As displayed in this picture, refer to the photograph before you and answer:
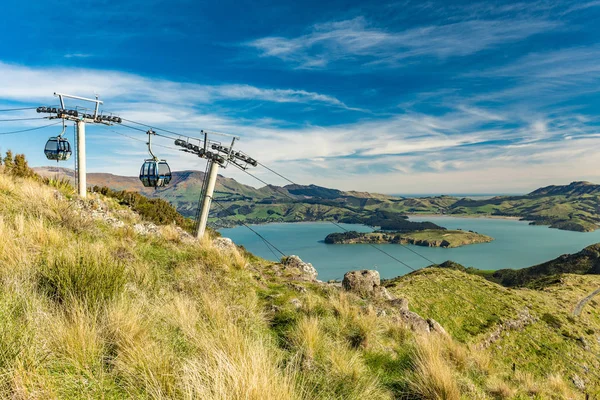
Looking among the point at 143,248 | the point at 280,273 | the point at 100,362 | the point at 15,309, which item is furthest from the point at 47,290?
the point at 280,273

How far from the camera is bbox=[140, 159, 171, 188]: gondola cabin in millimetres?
16812

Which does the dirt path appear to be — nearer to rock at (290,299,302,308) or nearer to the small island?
rock at (290,299,302,308)

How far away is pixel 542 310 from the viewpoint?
29.3 meters

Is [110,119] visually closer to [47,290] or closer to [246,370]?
Result: [47,290]

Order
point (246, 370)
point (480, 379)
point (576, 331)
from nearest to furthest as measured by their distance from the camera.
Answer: point (246, 370) < point (480, 379) < point (576, 331)

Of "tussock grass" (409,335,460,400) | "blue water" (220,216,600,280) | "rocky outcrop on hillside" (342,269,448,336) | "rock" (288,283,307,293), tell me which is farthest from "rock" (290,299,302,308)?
"blue water" (220,216,600,280)

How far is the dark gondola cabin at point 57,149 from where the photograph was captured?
21031 mm

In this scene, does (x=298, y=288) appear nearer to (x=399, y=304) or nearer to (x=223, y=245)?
(x=399, y=304)

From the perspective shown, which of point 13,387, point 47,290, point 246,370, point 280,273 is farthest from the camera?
point 280,273

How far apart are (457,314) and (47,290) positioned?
26.1 metres

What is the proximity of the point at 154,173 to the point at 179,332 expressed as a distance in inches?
583

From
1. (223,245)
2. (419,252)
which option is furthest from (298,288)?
(419,252)

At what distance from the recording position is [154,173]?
1683cm

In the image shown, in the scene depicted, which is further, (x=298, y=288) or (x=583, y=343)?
(x=583, y=343)
